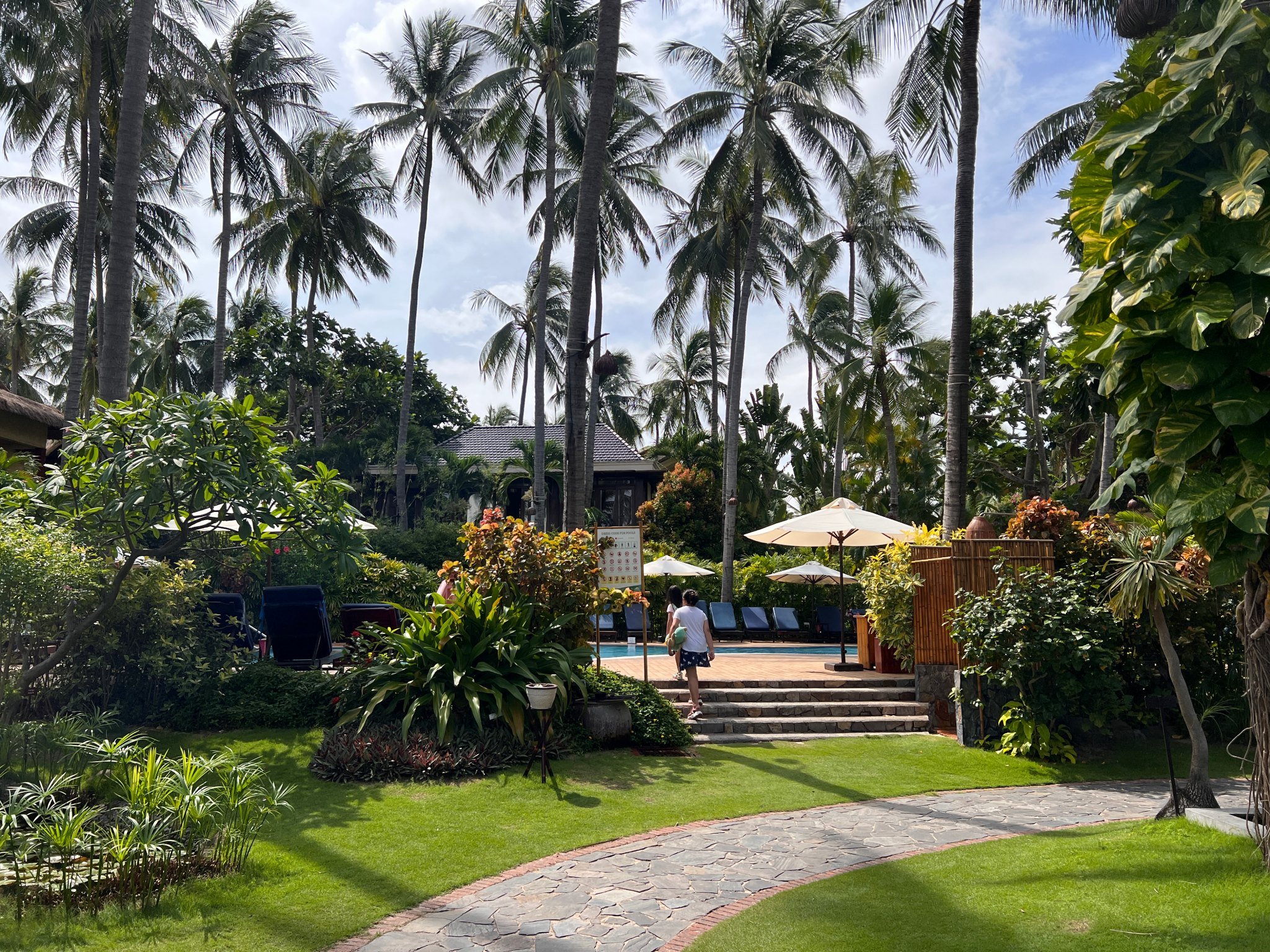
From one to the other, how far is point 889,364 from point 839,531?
15.1 meters

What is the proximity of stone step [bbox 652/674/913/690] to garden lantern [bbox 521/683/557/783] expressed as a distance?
3323 millimetres

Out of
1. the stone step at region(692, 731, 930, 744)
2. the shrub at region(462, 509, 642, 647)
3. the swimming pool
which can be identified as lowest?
the stone step at region(692, 731, 930, 744)

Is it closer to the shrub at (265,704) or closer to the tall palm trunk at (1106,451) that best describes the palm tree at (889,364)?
the tall palm trunk at (1106,451)

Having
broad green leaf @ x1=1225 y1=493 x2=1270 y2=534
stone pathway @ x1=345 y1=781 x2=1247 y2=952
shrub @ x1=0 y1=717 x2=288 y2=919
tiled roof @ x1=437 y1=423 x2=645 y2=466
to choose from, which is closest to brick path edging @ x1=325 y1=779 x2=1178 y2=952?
stone pathway @ x1=345 y1=781 x2=1247 y2=952

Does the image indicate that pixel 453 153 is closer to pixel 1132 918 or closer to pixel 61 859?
pixel 61 859

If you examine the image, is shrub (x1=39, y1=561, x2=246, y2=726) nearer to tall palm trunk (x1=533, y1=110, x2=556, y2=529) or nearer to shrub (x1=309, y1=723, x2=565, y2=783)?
shrub (x1=309, y1=723, x2=565, y2=783)

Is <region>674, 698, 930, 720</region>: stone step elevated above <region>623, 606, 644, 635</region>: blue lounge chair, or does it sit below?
below

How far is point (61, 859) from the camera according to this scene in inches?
219

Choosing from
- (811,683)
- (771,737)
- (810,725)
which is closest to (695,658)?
(771,737)

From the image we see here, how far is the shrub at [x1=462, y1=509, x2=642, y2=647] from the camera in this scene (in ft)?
35.2

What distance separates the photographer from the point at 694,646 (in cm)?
1160

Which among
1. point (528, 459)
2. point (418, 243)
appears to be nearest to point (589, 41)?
point (418, 243)

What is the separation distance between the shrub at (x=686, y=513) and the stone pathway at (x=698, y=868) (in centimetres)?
2013

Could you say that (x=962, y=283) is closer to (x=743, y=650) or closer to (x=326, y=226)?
(x=743, y=650)
